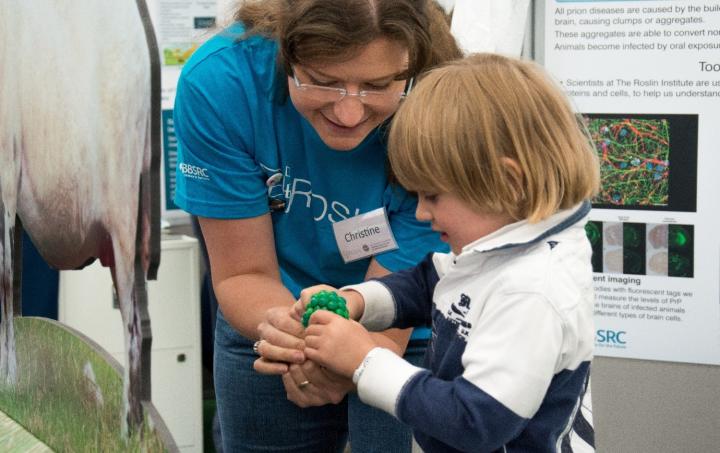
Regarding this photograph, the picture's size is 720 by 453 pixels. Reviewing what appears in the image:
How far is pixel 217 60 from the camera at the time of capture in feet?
4.87

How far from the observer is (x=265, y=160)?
5.01ft

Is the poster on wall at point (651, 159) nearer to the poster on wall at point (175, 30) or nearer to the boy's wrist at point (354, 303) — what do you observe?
the boy's wrist at point (354, 303)

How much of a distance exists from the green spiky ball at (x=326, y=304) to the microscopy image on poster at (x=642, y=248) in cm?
146

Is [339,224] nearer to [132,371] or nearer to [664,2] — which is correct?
[132,371]

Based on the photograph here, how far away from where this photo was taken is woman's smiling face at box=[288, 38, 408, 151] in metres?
1.30

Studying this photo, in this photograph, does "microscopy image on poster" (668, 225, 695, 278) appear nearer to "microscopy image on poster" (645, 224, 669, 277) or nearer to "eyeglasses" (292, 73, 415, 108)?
"microscopy image on poster" (645, 224, 669, 277)

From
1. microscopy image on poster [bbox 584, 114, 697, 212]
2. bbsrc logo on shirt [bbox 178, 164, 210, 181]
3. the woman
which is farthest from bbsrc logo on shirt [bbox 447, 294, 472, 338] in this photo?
microscopy image on poster [bbox 584, 114, 697, 212]

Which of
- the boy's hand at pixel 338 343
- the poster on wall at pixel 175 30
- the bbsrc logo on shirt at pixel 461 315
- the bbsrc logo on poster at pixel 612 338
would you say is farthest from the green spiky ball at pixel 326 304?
the poster on wall at pixel 175 30

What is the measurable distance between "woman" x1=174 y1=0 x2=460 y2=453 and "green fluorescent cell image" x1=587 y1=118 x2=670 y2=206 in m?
1.08

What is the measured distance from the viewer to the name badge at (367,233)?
5.06 ft

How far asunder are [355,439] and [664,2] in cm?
140

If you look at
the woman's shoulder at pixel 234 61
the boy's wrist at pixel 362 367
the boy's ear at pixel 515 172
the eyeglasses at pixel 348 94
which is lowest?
the boy's wrist at pixel 362 367

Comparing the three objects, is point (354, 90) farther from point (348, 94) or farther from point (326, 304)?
point (326, 304)

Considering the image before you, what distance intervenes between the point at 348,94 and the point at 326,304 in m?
0.28
